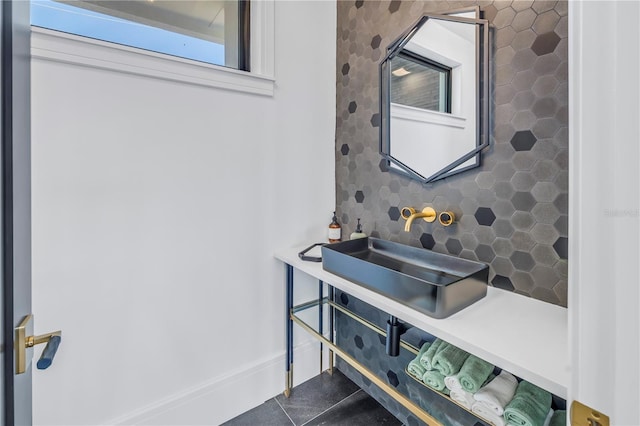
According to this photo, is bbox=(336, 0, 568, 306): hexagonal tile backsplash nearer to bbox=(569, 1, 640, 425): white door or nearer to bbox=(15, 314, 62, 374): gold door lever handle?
bbox=(569, 1, 640, 425): white door

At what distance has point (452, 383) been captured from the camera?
0.98 meters

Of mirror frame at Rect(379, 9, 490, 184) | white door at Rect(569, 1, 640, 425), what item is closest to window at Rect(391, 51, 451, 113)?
mirror frame at Rect(379, 9, 490, 184)

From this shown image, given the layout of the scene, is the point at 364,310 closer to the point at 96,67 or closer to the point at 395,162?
the point at 395,162

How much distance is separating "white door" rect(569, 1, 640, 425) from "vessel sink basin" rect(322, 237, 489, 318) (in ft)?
1.74

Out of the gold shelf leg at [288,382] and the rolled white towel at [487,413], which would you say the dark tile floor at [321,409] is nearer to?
the gold shelf leg at [288,382]

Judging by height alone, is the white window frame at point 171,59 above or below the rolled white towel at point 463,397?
above

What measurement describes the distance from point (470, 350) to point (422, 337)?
25.0 inches

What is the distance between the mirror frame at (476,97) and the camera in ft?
3.84

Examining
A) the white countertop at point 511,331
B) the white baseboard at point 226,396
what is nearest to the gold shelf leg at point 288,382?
the white baseboard at point 226,396

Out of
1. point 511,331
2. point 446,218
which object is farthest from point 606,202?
point 446,218

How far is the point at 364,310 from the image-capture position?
5.81ft

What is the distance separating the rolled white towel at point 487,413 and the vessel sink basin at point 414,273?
0.92 ft

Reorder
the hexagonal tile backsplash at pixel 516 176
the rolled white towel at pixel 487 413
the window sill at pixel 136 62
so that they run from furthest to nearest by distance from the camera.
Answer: the window sill at pixel 136 62 < the hexagonal tile backsplash at pixel 516 176 < the rolled white towel at pixel 487 413

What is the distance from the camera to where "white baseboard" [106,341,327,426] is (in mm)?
1425
